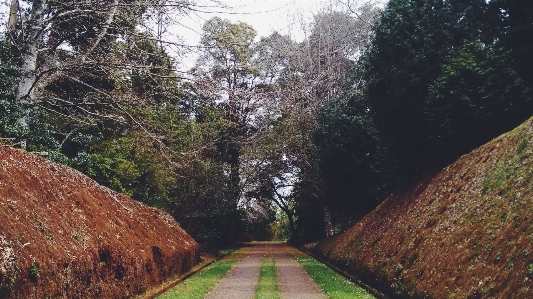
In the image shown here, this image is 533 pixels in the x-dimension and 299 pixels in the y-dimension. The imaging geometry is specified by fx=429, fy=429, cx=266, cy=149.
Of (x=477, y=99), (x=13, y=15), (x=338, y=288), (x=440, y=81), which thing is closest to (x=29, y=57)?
(x=13, y=15)

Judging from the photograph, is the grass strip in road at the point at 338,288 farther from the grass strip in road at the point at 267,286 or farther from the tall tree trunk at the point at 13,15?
the tall tree trunk at the point at 13,15

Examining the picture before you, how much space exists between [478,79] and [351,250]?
313 inches

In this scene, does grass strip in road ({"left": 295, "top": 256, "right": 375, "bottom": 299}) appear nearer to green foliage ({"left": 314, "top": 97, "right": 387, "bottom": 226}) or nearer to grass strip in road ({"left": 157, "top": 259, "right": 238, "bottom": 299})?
grass strip in road ({"left": 157, "top": 259, "right": 238, "bottom": 299})

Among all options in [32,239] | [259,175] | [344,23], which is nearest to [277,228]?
[259,175]

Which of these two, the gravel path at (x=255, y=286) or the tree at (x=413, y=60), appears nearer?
the gravel path at (x=255, y=286)

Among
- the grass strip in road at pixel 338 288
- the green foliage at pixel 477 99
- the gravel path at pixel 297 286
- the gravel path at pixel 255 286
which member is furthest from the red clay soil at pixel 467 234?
the gravel path at pixel 255 286

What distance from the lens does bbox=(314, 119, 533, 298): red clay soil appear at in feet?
20.9

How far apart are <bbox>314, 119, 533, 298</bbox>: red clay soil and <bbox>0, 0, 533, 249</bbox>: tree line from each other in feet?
7.68

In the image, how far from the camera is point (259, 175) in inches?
1267

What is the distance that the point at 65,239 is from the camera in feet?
22.8

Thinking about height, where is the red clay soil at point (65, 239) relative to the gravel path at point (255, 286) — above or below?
above

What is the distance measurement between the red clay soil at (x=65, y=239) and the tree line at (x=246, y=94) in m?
2.18

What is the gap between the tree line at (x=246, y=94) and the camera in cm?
1068

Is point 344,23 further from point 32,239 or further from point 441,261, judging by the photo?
point 32,239
